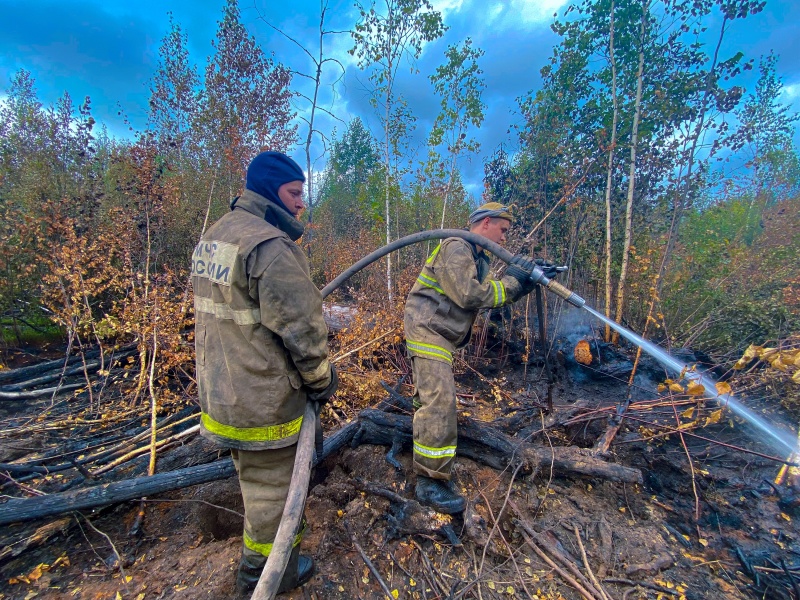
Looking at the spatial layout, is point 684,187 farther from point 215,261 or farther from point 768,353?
point 215,261

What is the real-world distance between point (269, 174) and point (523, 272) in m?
2.05

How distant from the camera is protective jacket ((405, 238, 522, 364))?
2736mm

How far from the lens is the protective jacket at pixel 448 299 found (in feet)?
8.98

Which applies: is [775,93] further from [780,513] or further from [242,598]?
[242,598]

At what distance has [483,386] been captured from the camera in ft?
19.2

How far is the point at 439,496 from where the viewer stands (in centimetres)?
265

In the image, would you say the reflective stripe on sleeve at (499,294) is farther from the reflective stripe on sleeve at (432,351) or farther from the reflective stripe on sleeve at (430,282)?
the reflective stripe on sleeve at (432,351)

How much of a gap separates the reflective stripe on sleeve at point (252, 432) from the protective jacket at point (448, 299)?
1.28 m

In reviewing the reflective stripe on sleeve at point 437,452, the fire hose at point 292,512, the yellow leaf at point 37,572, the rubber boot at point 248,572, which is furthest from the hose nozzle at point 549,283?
the yellow leaf at point 37,572

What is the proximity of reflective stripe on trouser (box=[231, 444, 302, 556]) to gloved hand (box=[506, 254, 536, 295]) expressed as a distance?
6.93 ft

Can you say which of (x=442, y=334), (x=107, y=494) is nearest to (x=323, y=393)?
(x=442, y=334)

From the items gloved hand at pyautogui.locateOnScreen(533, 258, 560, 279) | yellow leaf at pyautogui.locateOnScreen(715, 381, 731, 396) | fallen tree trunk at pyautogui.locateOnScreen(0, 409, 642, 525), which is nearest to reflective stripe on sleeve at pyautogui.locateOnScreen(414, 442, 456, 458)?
fallen tree trunk at pyautogui.locateOnScreen(0, 409, 642, 525)

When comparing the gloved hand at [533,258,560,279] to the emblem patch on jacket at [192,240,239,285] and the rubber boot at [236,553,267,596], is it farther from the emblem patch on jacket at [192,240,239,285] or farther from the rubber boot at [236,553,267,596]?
the rubber boot at [236,553,267,596]

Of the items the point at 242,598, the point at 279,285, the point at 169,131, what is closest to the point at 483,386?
the point at 242,598
